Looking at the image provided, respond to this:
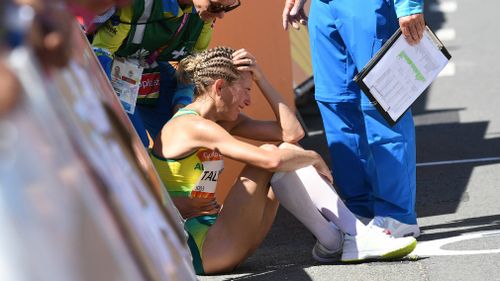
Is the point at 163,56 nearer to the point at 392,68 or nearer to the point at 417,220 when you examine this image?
the point at 392,68

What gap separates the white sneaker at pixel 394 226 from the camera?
4.63 m

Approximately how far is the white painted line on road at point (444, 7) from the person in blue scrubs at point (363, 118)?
10.6m

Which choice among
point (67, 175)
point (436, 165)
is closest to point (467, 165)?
point (436, 165)

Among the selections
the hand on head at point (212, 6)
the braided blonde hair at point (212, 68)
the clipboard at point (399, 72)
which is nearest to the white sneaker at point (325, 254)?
the clipboard at point (399, 72)

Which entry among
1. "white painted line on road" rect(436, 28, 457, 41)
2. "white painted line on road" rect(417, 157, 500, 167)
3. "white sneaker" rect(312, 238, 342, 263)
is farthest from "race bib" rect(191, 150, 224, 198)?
"white painted line on road" rect(436, 28, 457, 41)

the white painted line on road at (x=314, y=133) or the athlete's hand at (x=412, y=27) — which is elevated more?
the athlete's hand at (x=412, y=27)

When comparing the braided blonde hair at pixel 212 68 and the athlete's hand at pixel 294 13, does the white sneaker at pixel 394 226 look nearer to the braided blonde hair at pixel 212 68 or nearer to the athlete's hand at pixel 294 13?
the braided blonde hair at pixel 212 68

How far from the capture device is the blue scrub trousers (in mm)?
4547

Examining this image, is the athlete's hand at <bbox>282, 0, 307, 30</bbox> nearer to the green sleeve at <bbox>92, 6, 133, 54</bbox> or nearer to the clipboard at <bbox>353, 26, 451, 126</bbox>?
the clipboard at <bbox>353, 26, 451, 126</bbox>

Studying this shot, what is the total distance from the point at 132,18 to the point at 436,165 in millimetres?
2872

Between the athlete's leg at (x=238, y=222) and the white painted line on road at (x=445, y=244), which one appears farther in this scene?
the white painted line on road at (x=445, y=244)

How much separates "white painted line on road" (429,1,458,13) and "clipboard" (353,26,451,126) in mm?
10824

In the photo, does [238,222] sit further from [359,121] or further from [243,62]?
[359,121]

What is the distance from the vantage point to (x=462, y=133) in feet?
24.6
